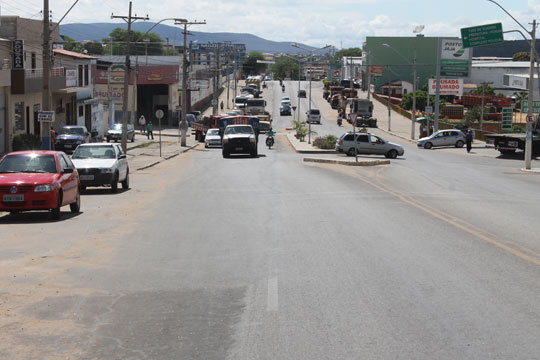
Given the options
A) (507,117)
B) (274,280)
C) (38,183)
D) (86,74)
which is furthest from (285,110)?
(274,280)

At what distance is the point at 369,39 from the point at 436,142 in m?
86.6

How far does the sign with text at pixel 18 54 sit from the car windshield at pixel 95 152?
1988 cm

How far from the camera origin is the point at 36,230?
15.6 metres

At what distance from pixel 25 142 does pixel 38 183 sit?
27724 millimetres

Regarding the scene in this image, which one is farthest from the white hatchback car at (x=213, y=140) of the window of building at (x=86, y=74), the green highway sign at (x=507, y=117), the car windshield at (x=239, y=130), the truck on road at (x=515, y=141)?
the green highway sign at (x=507, y=117)

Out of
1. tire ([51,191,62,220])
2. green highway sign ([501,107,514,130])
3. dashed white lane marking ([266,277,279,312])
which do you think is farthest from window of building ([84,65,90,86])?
dashed white lane marking ([266,277,279,312])

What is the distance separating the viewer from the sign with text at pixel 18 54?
4306cm

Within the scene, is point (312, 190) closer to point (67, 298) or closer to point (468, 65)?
point (67, 298)

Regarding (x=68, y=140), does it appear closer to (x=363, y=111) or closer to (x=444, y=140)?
(x=444, y=140)

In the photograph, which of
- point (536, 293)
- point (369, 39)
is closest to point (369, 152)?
point (536, 293)

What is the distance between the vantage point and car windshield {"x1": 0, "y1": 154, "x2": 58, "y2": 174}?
1798 cm

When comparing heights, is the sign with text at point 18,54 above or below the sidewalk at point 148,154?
above

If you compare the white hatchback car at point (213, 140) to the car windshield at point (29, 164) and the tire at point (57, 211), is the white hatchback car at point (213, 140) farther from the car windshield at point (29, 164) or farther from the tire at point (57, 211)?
the tire at point (57, 211)

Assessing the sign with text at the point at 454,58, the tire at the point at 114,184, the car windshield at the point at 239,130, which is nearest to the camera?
the tire at the point at 114,184
